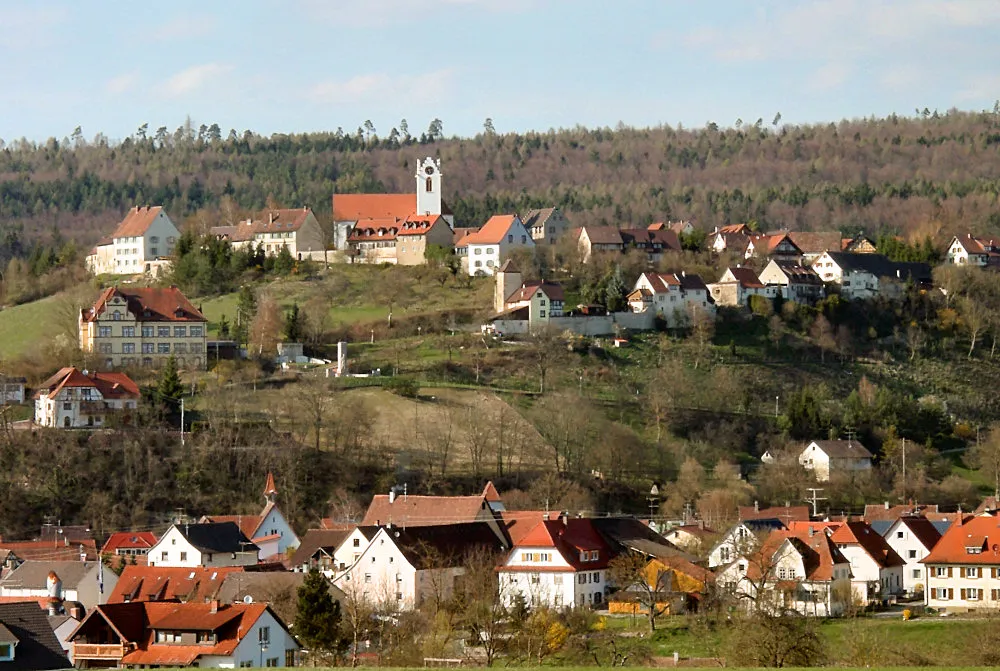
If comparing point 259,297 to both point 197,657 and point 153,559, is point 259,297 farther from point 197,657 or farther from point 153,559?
point 197,657

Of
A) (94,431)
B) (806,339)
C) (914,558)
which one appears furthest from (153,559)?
(806,339)

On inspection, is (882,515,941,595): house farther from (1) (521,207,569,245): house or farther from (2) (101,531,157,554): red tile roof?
(1) (521,207,569,245): house

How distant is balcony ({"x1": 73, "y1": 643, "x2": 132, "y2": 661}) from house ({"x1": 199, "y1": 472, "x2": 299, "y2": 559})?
63.7 ft

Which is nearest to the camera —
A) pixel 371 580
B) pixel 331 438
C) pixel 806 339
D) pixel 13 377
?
pixel 371 580

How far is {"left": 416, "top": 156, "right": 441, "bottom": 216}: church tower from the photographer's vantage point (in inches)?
4569

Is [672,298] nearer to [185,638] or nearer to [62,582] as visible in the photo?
[62,582]

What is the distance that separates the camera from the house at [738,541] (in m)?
56.6

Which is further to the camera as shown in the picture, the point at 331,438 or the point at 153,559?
the point at 331,438

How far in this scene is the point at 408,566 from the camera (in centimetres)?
5238

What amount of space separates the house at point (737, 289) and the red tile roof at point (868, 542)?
4214 cm

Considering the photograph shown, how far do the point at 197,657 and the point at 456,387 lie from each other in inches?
1704

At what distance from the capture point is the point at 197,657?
39.6 m

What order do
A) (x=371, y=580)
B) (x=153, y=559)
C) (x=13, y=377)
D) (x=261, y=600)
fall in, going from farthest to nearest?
1. (x=13, y=377)
2. (x=153, y=559)
3. (x=371, y=580)
4. (x=261, y=600)

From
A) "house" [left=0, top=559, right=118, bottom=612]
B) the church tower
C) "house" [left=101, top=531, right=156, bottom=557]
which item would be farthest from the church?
"house" [left=0, top=559, right=118, bottom=612]
